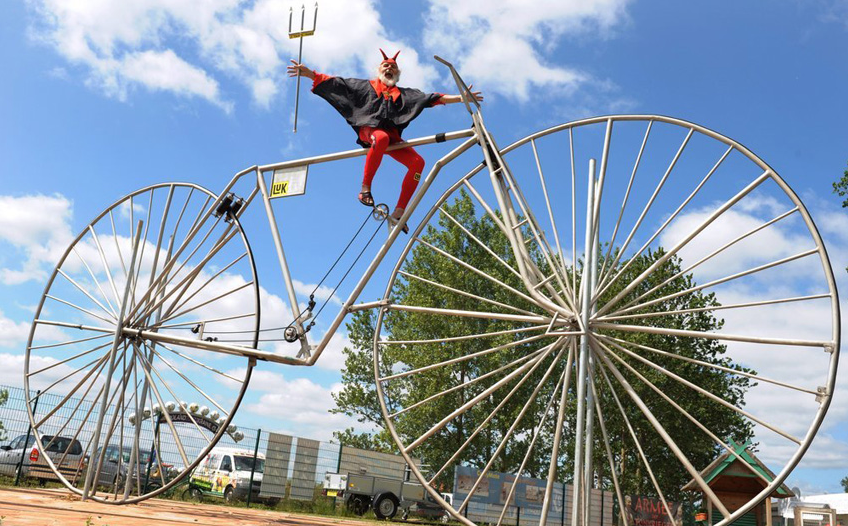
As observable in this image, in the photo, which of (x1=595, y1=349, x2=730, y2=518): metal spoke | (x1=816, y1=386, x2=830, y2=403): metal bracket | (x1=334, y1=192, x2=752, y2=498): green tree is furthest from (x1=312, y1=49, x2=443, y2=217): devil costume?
(x1=334, y1=192, x2=752, y2=498): green tree

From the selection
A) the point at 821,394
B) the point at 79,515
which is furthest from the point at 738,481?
the point at 79,515

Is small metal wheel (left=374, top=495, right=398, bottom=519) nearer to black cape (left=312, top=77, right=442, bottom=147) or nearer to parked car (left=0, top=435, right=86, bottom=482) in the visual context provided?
parked car (left=0, top=435, right=86, bottom=482)

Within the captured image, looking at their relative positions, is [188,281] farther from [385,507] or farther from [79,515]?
[385,507]

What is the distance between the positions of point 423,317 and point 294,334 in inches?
875

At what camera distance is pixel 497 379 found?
94.5 ft

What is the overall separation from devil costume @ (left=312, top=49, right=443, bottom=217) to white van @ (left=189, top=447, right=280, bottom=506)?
40.2 ft

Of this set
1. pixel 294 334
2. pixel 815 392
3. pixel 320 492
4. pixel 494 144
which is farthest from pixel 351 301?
pixel 320 492

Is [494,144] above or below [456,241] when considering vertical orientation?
below

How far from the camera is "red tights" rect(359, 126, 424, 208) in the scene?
852 centimetres

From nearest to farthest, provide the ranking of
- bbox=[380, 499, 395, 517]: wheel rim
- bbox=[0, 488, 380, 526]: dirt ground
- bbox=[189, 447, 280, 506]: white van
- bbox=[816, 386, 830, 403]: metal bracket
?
bbox=[816, 386, 830, 403]: metal bracket
bbox=[0, 488, 380, 526]: dirt ground
bbox=[189, 447, 280, 506]: white van
bbox=[380, 499, 395, 517]: wheel rim

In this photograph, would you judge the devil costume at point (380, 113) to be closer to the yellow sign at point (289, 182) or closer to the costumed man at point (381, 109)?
the costumed man at point (381, 109)

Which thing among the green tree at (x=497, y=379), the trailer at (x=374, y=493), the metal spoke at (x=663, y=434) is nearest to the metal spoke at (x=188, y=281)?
the metal spoke at (x=663, y=434)

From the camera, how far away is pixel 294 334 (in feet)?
29.0

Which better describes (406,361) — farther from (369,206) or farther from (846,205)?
(369,206)
